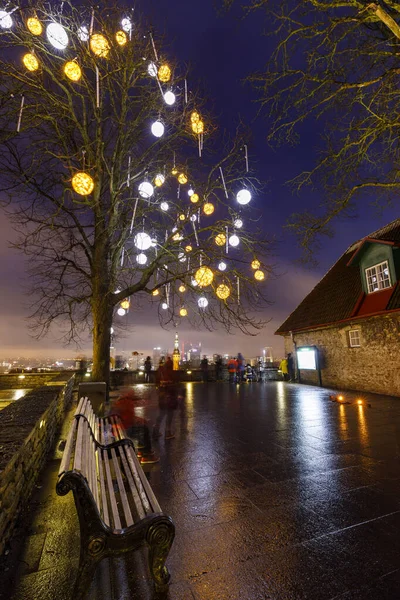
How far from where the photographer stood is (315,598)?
6.94ft

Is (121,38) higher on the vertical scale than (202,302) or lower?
higher

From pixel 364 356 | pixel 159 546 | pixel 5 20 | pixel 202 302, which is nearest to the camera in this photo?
pixel 159 546

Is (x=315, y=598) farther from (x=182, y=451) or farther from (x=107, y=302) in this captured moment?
(x=107, y=302)

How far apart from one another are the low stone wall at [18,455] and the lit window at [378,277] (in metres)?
14.5

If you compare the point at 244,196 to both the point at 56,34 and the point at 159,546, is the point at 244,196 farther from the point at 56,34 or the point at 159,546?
the point at 159,546

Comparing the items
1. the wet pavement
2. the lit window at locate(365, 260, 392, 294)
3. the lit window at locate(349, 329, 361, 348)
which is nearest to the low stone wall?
the wet pavement

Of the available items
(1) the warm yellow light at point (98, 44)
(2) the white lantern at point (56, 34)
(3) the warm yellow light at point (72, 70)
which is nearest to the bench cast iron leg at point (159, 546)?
(3) the warm yellow light at point (72, 70)

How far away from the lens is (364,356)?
14164mm

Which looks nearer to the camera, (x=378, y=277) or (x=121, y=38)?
(x=121, y=38)

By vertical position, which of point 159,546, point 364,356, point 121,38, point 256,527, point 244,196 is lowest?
point 256,527

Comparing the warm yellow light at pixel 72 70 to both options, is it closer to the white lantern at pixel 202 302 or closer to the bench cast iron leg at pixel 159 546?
the white lantern at pixel 202 302

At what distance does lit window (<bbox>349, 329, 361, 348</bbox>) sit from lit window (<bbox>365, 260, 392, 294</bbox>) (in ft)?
6.90

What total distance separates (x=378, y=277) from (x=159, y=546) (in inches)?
605

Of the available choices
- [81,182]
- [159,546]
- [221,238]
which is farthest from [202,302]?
[159,546]
